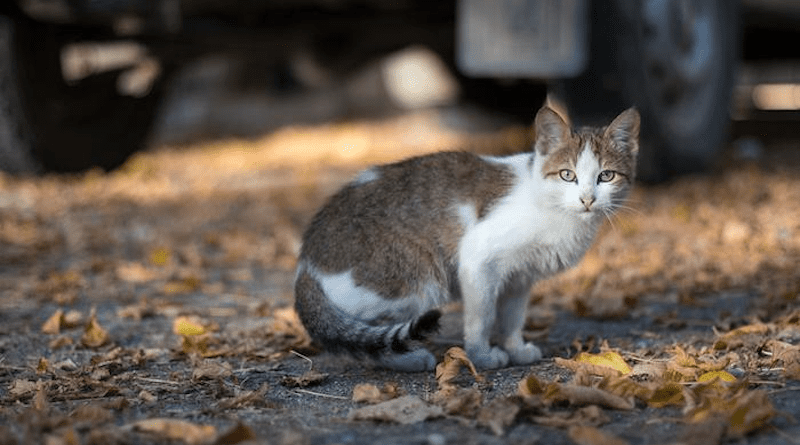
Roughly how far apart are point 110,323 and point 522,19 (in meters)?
2.66

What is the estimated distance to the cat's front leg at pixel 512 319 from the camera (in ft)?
9.41

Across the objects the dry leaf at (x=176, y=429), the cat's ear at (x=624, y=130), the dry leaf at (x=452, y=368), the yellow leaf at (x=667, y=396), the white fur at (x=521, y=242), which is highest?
the cat's ear at (x=624, y=130)

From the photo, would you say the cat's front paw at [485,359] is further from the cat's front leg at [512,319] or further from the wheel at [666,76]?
the wheel at [666,76]

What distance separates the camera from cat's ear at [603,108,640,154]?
2.66 m

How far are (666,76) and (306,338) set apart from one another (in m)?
3.23

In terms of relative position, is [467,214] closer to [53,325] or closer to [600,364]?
[600,364]

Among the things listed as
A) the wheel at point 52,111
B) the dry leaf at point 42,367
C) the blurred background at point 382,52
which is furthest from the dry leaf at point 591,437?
the wheel at point 52,111

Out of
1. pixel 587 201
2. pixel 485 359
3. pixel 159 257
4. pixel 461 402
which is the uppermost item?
pixel 587 201

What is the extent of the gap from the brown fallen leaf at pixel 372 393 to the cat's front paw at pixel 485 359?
410 mm

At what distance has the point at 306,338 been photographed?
306 cm

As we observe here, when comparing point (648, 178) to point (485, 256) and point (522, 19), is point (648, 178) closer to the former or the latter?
point (522, 19)

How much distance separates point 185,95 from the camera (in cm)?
1017

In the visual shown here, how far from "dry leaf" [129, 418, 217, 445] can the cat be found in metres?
0.65

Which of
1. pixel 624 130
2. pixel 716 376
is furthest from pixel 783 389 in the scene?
pixel 624 130
